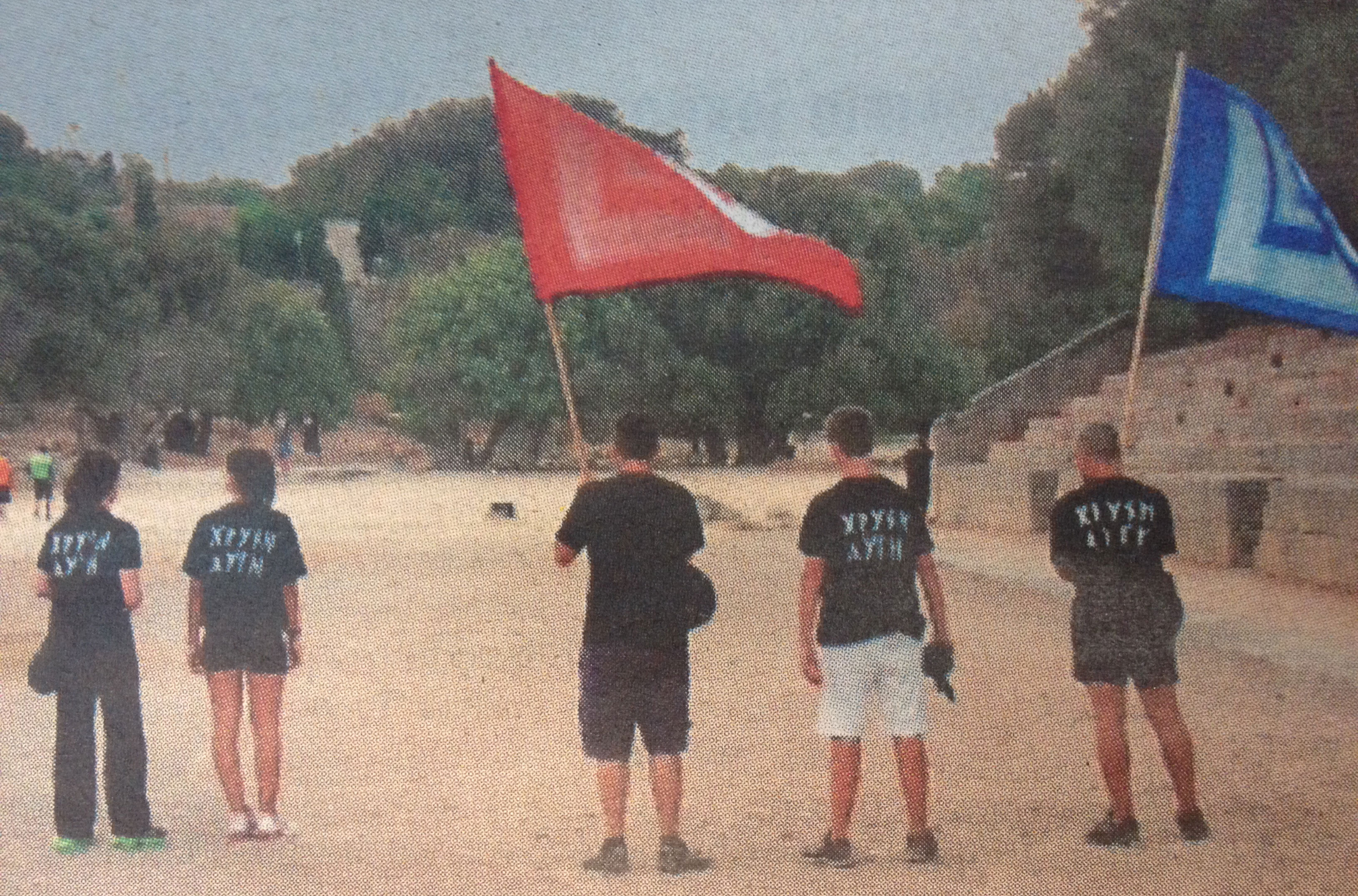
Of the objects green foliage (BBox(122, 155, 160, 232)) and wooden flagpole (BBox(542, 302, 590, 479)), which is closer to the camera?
wooden flagpole (BBox(542, 302, 590, 479))

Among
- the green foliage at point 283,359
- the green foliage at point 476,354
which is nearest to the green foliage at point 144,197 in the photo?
the green foliage at point 283,359

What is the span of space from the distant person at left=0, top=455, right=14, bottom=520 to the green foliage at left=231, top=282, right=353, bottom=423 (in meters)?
3.09

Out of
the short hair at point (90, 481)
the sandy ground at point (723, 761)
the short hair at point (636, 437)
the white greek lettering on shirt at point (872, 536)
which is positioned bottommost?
the sandy ground at point (723, 761)

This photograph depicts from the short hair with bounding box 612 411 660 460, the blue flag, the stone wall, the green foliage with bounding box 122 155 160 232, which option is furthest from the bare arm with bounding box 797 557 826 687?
the stone wall

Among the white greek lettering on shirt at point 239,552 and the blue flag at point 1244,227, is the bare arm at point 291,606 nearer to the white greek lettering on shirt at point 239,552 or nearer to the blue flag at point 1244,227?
the white greek lettering on shirt at point 239,552

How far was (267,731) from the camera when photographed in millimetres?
5457

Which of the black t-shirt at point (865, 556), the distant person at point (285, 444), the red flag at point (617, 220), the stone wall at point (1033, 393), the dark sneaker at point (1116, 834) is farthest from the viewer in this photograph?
the distant person at point (285, 444)

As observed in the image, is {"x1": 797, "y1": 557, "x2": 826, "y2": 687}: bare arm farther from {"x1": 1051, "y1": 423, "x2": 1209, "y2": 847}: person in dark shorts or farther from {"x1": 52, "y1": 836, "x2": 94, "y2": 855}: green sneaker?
{"x1": 52, "y1": 836, "x2": 94, "y2": 855}: green sneaker

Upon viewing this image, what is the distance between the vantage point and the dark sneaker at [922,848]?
199 inches

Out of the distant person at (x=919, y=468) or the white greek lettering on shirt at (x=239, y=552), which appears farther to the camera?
the distant person at (x=919, y=468)

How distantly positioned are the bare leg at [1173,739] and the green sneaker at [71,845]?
3.68 metres

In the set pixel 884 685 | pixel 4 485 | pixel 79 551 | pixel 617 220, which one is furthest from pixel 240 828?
pixel 4 485

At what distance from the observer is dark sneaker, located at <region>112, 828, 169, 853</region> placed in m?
5.31

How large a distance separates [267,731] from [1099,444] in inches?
121
